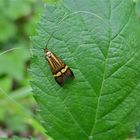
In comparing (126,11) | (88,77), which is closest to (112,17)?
(126,11)

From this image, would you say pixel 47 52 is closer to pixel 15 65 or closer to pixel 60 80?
pixel 60 80

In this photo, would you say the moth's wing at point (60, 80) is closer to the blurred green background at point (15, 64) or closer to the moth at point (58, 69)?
the moth at point (58, 69)

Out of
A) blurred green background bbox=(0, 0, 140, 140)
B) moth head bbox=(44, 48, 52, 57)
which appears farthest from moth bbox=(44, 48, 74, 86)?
blurred green background bbox=(0, 0, 140, 140)

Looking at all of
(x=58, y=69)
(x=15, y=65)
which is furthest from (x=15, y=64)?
(x=58, y=69)

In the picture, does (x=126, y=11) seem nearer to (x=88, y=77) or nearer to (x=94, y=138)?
(x=88, y=77)

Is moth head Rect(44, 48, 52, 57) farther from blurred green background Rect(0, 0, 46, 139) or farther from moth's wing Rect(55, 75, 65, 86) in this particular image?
blurred green background Rect(0, 0, 46, 139)
